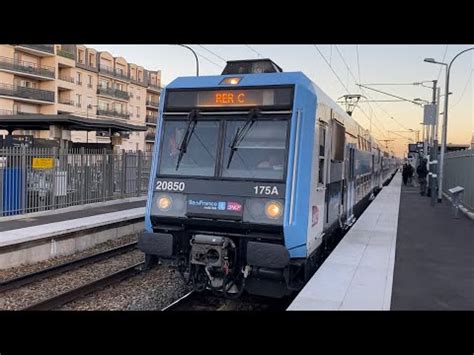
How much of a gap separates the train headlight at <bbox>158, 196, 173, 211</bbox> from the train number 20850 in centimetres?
13

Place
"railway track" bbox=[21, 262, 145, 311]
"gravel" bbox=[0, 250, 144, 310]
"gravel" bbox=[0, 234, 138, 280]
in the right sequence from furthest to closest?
"gravel" bbox=[0, 234, 138, 280] → "gravel" bbox=[0, 250, 144, 310] → "railway track" bbox=[21, 262, 145, 311]

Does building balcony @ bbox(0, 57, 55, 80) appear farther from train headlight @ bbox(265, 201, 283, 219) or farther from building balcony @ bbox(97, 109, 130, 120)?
train headlight @ bbox(265, 201, 283, 219)

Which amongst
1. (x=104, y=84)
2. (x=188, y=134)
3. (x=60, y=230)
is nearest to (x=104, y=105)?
(x=104, y=84)

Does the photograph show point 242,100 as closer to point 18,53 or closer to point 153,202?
point 153,202

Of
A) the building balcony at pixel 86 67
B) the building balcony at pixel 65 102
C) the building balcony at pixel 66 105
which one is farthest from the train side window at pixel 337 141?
the building balcony at pixel 86 67

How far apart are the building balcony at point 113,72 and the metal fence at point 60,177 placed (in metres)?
45.5

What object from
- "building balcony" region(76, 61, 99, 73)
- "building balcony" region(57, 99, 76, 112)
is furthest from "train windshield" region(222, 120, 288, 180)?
"building balcony" region(76, 61, 99, 73)

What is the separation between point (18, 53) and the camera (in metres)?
48.0

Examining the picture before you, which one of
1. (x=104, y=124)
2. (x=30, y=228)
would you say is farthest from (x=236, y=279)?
(x=104, y=124)

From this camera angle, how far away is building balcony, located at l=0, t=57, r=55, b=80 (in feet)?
149

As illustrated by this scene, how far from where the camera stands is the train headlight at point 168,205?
661 centimetres

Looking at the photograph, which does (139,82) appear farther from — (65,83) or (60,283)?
(60,283)

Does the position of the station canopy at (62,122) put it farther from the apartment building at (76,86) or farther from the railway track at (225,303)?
the apartment building at (76,86)
